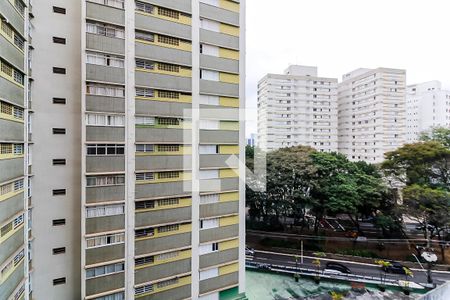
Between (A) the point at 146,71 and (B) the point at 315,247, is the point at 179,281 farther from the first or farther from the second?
(B) the point at 315,247

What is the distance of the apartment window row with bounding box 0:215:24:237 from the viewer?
2.32 m

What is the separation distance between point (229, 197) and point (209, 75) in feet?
6.39

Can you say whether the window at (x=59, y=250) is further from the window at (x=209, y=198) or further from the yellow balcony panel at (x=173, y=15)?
the yellow balcony panel at (x=173, y=15)

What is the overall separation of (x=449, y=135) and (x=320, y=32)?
15.0 feet

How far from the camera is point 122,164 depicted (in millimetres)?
3576

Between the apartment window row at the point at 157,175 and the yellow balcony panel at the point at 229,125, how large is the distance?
990 millimetres

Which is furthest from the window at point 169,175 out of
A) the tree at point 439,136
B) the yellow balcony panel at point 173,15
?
the tree at point 439,136

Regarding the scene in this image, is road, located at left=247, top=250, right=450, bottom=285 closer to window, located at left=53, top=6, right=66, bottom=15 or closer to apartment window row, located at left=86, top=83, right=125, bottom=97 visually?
apartment window row, located at left=86, top=83, right=125, bottom=97

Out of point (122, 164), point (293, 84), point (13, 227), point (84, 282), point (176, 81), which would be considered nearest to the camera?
point (13, 227)

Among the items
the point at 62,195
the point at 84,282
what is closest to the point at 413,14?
the point at 62,195

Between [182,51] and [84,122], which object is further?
[182,51]

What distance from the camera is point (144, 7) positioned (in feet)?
12.0

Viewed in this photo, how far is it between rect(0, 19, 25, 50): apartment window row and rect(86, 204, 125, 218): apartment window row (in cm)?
192

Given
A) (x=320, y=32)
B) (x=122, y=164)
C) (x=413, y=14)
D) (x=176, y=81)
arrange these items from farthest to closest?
(x=320, y=32)
(x=413, y=14)
(x=176, y=81)
(x=122, y=164)
